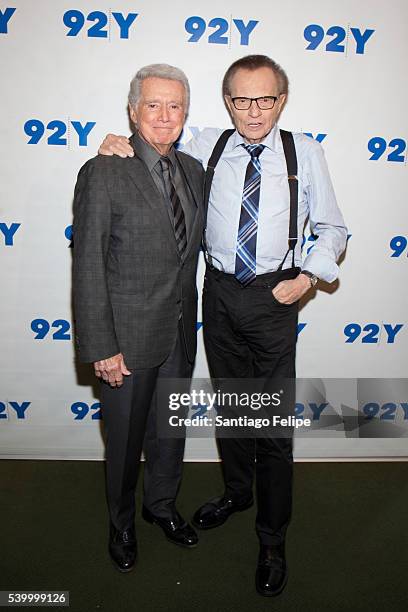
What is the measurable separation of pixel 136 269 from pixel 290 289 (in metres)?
0.63

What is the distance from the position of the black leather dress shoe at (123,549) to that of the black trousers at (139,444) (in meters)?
0.04

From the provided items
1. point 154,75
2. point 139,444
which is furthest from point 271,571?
point 154,75

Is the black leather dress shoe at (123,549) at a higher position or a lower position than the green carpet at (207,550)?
higher

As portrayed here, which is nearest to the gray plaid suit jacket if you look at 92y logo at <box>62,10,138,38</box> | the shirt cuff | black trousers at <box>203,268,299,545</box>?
black trousers at <box>203,268,299,545</box>

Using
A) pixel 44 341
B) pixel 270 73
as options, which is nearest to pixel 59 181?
pixel 44 341

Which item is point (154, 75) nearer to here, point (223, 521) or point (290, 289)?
point (290, 289)

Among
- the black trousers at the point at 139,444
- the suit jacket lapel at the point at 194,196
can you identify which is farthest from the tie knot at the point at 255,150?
the black trousers at the point at 139,444

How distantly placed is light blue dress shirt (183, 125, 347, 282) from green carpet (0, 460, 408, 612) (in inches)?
50.6

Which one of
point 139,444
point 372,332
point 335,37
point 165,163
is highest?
point 335,37

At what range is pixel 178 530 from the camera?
7.78ft

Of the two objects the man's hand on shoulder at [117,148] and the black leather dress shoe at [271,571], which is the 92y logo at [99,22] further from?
the black leather dress shoe at [271,571]

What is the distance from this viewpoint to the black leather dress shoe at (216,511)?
97.8 inches

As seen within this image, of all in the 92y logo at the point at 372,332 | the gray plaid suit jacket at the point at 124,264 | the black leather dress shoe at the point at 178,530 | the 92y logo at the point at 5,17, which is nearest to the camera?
the gray plaid suit jacket at the point at 124,264

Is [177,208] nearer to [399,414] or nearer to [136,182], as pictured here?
[136,182]
